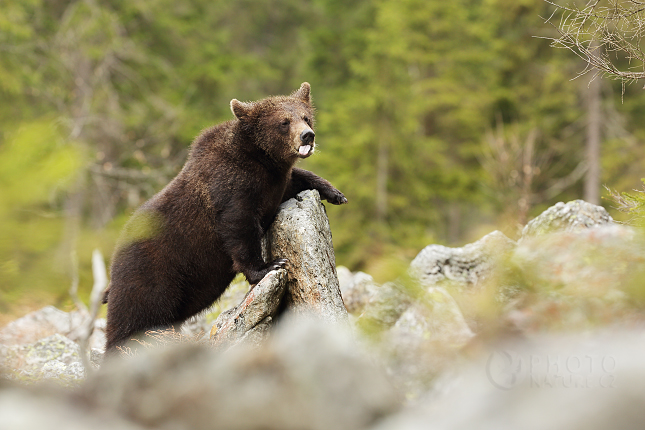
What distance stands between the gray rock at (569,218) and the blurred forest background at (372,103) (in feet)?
19.8

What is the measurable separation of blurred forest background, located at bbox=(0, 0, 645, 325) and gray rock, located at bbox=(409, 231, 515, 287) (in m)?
6.16

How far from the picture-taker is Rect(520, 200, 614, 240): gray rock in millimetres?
6414

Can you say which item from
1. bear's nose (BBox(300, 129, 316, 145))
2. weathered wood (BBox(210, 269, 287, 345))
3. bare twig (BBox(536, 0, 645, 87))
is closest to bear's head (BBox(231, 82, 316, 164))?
bear's nose (BBox(300, 129, 316, 145))

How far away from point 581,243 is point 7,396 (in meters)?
3.40

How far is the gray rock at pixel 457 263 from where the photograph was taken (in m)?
6.86

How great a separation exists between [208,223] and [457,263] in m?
3.39

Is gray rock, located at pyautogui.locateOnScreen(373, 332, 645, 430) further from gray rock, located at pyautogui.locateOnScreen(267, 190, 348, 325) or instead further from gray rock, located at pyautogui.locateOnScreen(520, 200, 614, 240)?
gray rock, located at pyautogui.locateOnScreen(520, 200, 614, 240)

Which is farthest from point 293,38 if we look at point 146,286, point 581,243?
point 581,243

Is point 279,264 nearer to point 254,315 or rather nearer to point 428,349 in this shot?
point 254,315

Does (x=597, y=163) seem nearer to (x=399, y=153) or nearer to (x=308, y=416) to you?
(x=399, y=153)

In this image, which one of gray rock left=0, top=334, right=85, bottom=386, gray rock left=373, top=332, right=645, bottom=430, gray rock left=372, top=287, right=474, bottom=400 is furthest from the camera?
gray rock left=0, top=334, right=85, bottom=386

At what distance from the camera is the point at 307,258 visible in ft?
18.3

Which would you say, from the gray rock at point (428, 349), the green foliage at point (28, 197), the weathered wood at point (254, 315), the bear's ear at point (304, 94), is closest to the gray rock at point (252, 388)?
the gray rock at point (428, 349)

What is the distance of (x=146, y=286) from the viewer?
570cm
